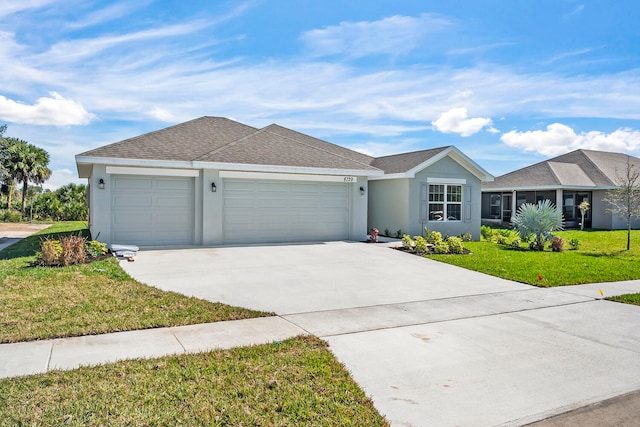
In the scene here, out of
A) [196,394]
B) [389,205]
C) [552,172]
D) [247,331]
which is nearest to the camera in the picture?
[196,394]

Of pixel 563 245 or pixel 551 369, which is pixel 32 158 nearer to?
pixel 563 245

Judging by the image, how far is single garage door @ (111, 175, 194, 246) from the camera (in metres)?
13.7

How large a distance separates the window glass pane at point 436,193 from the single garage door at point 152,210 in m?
9.63

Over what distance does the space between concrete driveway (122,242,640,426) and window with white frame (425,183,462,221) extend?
22.9ft

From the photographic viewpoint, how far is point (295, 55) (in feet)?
45.3

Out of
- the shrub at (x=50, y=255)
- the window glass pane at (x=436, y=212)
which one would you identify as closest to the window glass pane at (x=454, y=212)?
the window glass pane at (x=436, y=212)

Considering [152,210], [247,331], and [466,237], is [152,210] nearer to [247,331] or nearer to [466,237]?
[247,331]

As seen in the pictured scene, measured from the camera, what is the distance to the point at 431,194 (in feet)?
60.8

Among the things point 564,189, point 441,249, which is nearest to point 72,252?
point 441,249

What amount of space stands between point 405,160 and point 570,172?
14003mm

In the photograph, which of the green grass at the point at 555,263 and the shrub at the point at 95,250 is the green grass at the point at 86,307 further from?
the green grass at the point at 555,263

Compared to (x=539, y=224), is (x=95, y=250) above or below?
below

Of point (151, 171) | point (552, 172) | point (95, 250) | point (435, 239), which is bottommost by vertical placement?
point (95, 250)

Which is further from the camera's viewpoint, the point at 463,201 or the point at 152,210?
the point at 463,201
